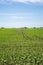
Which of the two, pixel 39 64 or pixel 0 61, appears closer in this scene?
pixel 39 64

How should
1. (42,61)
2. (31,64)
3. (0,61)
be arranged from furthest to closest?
(0,61), (42,61), (31,64)

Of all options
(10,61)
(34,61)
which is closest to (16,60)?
(10,61)

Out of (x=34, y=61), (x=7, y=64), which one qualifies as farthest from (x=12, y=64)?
(x=34, y=61)

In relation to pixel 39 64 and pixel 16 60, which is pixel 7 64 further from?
pixel 39 64

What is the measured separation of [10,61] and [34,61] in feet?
7.61

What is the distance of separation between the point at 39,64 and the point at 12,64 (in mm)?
2437

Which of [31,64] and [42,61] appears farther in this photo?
[42,61]

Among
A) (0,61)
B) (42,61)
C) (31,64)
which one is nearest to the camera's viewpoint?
(31,64)

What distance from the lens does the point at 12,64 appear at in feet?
58.7

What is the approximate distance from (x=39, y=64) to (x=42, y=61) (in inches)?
45.7

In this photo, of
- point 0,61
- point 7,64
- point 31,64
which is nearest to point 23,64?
point 31,64

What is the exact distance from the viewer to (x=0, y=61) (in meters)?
18.9

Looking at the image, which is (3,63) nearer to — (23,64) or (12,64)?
(12,64)

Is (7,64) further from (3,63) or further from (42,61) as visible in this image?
(42,61)
